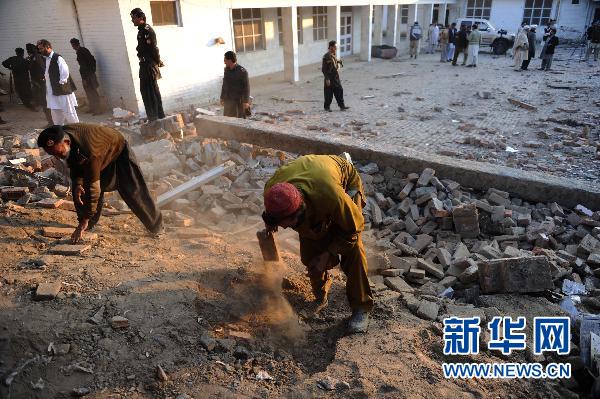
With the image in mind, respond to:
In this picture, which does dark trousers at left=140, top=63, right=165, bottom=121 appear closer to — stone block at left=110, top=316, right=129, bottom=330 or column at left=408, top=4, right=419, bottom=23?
stone block at left=110, top=316, right=129, bottom=330

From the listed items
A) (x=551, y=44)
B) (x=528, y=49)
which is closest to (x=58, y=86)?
(x=528, y=49)

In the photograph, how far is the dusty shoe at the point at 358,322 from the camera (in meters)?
3.30

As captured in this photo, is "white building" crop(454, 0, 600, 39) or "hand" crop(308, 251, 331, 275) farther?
"white building" crop(454, 0, 600, 39)

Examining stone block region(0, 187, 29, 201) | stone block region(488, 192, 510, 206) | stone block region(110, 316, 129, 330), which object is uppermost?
stone block region(0, 187, 29, 201)

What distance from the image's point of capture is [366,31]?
1991cm

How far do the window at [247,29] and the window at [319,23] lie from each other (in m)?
3.91

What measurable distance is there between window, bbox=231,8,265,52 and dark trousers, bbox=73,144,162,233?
37.4 feet

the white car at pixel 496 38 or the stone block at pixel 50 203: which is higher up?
the white car at pixel 496 38

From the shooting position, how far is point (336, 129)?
32.3ft

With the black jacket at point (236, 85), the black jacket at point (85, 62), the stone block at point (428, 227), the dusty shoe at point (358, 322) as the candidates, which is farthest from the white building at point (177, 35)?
the dusty shoe at point (358, 322)

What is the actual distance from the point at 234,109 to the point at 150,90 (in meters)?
1.75

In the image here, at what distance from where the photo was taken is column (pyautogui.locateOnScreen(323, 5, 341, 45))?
17.3 metres

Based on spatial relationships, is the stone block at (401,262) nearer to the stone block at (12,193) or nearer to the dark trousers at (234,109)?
the stone block at (12,193)

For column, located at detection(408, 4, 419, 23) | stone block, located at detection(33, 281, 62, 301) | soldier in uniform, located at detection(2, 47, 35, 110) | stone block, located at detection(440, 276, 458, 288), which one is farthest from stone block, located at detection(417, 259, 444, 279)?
column, located at detection(408, 4, 419, 23)
